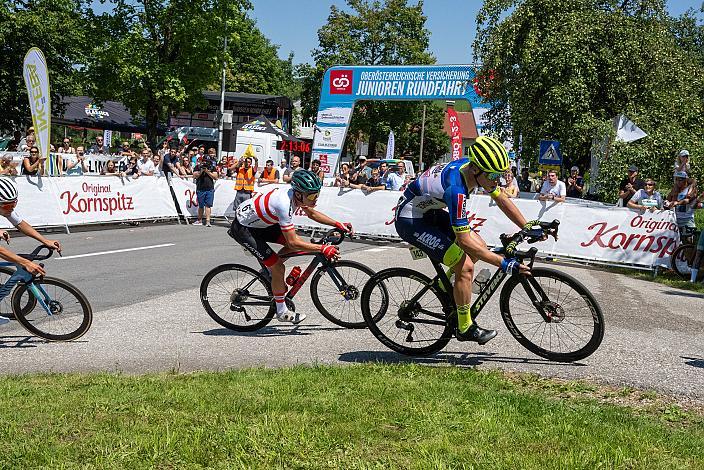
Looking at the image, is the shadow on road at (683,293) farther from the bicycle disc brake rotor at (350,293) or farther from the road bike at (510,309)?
the bicycle disc brake rotor at (350,293)

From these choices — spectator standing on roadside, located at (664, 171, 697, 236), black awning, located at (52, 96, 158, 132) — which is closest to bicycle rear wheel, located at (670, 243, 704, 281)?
spectator standing on roadside, located at (664, 171, 697, 236)

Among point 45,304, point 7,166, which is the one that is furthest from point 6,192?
point 7,166

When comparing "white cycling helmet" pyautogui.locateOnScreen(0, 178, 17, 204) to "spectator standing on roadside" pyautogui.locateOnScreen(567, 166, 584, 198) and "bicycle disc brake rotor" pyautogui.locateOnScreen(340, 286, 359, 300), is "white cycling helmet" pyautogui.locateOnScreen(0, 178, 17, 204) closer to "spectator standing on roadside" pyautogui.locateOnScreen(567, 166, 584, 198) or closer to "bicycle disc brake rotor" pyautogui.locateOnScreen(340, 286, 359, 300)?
"bicycle disc brake rotor" pyautogui.locateOnScreen(340, 286, 359, 300)

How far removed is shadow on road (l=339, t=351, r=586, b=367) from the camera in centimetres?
659

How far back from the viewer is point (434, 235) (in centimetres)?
655

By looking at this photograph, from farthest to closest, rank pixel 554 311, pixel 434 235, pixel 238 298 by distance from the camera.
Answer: pixel 238 298 → pixel 434 235 → pixel 554 311

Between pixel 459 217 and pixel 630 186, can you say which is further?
pixel 630 186

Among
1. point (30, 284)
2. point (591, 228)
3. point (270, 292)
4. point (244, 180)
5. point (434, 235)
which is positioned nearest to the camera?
point (434, 235)

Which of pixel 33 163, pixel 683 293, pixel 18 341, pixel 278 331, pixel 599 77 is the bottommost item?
pixel 18 341

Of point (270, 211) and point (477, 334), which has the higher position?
point (270, 211)

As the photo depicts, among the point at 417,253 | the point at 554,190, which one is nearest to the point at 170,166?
the point at 554,190

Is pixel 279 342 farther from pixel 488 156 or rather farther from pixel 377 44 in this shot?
pixel 377 44

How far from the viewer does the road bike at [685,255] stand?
13.6 meters

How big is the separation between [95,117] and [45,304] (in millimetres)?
46332
